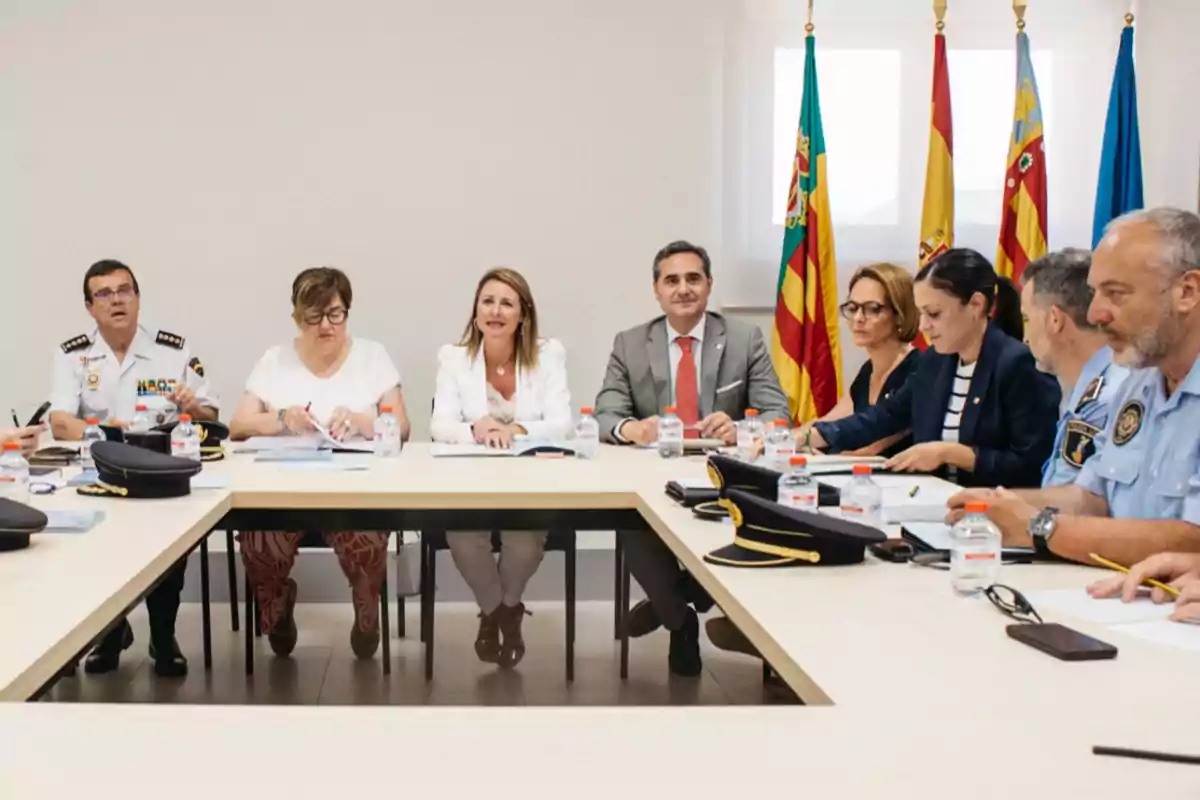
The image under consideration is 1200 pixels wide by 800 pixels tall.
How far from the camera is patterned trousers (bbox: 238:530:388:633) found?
3.92 metres

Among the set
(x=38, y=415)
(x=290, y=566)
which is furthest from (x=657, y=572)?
(x=38, y=415)

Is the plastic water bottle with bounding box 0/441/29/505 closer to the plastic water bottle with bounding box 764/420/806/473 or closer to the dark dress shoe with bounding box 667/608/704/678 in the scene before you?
the plastic water bottle with bounding box 764/420/806/473

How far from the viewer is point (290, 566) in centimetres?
401

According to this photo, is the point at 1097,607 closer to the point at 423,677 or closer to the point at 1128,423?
the point at 1128,423

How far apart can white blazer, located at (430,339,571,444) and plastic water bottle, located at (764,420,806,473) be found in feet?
3.04

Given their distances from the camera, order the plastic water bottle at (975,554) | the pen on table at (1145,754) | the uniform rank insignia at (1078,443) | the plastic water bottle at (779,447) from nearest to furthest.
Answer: the pen on table at (1145,754), the plastic water bottle at (975,554), the uniform rank insignia at (1078,443), the plastic water bottle at (779,447)

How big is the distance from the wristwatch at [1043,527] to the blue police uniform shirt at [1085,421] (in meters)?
0.73

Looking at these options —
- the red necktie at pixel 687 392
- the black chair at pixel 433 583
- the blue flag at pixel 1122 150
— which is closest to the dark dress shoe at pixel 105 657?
the black chair at pixel 433 583

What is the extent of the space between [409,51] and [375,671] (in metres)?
2.76

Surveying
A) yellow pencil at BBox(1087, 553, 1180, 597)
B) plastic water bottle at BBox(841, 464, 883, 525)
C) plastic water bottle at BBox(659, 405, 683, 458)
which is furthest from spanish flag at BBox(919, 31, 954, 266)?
yellow pencil at BBox(1087, 553, 1180, 597)

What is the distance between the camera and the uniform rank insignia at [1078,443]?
277 cm

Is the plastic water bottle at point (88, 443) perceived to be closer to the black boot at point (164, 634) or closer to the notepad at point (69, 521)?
the black boot at point (164, 634)

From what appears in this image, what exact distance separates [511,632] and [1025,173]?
308cm

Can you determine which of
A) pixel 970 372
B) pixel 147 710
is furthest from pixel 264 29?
pixel 147 710
